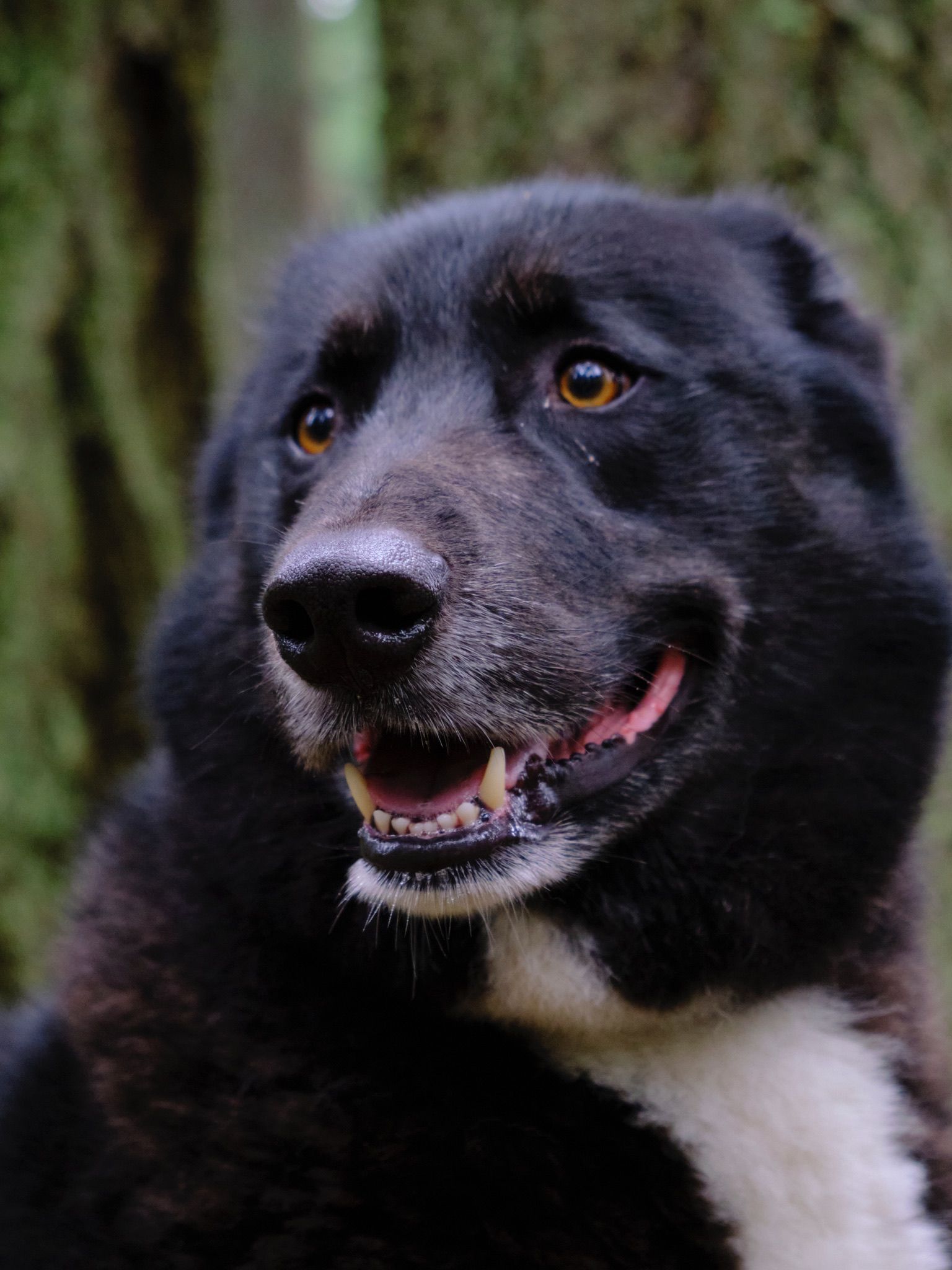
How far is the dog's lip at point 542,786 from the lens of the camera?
78.6 inches

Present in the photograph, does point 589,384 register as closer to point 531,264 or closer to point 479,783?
point 531,264

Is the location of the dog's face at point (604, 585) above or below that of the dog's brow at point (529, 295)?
below

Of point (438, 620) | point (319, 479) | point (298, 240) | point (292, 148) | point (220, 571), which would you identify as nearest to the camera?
point (438, 620)

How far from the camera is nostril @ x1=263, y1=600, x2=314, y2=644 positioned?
1896 millimetres

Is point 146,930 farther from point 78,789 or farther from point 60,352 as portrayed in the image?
point 60,352

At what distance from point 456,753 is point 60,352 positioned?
2692 millimetres

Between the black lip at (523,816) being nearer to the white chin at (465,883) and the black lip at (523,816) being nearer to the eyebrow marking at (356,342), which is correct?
the white chin at (465,883)

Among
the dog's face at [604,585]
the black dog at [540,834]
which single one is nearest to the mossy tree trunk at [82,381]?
the black dog at [540,834]

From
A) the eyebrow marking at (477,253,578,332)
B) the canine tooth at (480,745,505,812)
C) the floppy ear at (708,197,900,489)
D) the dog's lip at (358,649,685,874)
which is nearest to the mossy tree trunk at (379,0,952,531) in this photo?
the floppy ear at (708,197,900,489)

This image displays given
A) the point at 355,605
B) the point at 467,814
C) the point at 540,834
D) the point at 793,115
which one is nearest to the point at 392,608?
the point at 355,605

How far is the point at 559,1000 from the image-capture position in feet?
7.27

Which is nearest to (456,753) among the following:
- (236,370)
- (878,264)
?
(236,370)

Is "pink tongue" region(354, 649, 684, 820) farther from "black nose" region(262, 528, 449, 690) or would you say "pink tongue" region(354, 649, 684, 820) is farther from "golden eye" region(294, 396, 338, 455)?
"golden eye" region(294, 396, 338, 455)

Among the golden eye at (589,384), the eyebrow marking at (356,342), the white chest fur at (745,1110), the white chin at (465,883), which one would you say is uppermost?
the golden eye at (589,384)
